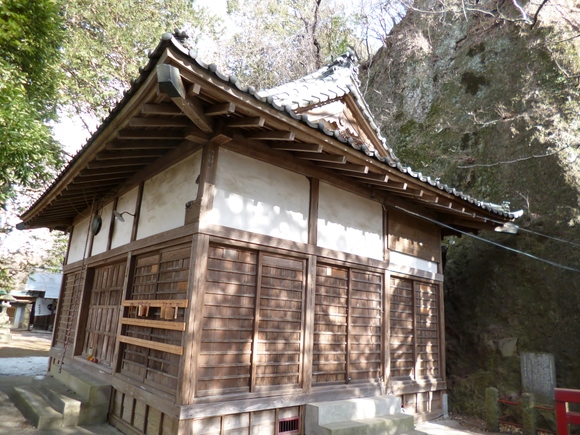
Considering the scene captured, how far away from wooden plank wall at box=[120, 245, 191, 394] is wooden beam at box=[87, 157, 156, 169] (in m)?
1.55

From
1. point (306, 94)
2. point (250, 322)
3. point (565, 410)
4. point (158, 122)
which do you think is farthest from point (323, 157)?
point (565, 410)

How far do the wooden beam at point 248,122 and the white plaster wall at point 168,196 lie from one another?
803mm

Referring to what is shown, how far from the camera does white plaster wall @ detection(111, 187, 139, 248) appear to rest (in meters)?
6.81

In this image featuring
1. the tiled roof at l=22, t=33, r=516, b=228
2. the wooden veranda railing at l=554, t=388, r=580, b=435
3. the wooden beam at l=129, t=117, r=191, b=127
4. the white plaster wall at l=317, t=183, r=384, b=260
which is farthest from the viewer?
the white plaster wall at l=317, t=183, r=384, b=260

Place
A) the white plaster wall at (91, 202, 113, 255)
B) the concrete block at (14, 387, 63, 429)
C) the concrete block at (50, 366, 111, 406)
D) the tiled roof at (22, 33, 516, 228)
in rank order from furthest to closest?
1. the white plaster wall at (91, 202, 113, 255)
2. the concrete block at (50, 366, 111, 406)
3. the concrete block at (14, 387, 63, 429)
4. the tiled roof at (22, 33, 516, 228)

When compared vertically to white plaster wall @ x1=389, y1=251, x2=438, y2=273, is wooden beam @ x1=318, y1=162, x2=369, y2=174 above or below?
above

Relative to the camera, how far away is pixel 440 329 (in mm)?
8148

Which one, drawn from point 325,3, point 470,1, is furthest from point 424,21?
point 325,3

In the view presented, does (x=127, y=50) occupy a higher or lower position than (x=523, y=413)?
higher

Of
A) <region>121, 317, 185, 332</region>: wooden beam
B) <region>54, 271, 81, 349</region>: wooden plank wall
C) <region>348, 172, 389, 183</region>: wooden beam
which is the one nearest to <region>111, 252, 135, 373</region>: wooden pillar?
<region>121, 317, 185, 332</region>: wooden beam

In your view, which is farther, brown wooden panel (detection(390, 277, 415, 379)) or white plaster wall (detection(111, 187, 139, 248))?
brown wooden panel (detection(390, 277, 415, 379))

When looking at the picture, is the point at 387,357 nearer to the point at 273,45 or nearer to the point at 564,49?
the point at 564,49

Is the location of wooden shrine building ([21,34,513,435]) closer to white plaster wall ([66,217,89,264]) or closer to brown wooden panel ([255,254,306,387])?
brown wooden panel ([255,254,306,387])

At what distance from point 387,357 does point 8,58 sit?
994cm
